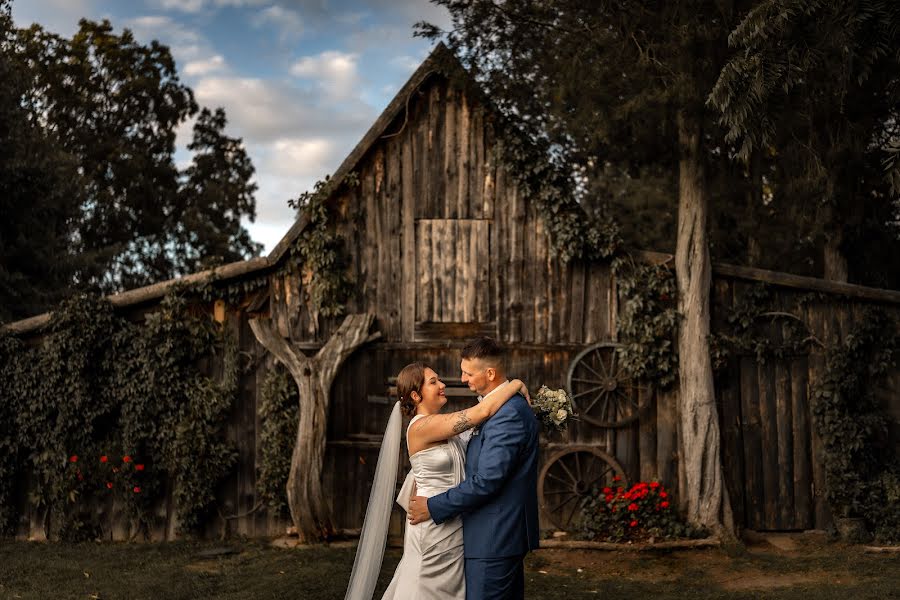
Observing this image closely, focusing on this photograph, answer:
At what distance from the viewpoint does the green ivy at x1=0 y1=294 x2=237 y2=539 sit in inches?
433

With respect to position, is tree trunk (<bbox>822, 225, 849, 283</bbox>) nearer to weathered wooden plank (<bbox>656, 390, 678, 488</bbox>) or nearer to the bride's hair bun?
weathered wooden plank (<bbox>656, 390, 678, 488</bbox>)

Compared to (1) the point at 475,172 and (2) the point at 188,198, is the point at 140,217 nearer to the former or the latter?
(2) the point at 188,198

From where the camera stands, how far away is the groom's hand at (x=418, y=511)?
4594 mm

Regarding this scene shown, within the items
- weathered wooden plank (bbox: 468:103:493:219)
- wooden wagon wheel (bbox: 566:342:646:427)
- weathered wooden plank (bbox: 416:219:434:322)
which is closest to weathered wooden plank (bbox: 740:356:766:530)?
wooden wagon wheel (bbox: 566:342:646:427)

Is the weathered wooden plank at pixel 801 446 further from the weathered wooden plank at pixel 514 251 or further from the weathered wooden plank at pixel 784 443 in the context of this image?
the weathered wooden plank at pixel 514 251

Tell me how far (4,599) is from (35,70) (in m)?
21.7

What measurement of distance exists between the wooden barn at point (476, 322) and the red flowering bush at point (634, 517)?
42cm

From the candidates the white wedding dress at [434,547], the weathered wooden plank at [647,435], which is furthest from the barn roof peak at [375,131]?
the white wedding dress at [434,547]

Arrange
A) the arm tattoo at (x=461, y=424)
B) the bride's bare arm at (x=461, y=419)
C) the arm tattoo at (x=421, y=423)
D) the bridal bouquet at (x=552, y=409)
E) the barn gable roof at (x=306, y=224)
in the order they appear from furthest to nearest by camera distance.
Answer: the barn gable roof at (x=306, y=224), the bridal bouquet at (x=552, y=409), the arm tattoo at (x=421, y=423), the arm tattoo at (x=461, y=424), the bride's bare arm at (x=461, y=419)

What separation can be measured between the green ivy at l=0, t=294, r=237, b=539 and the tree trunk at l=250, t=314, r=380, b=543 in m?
0.89

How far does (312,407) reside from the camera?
10609mm

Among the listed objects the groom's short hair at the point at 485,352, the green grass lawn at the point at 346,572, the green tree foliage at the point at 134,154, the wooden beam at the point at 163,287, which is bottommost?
the green grass lawn at the point at 346,572

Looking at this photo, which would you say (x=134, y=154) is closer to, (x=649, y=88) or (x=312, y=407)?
(x=312, y=407)

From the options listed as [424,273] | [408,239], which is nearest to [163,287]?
[408,239]
